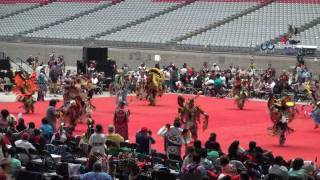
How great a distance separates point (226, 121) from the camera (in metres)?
25.5

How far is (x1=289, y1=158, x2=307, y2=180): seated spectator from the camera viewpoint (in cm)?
1249

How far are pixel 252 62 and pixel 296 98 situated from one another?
21.6 ft

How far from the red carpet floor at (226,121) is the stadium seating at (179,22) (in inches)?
501

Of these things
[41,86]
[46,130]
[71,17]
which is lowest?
[46,130]

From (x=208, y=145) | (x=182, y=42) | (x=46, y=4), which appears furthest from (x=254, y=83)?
(x=46, y=4)

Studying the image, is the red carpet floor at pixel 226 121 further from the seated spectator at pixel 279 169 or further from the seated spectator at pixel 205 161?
the seated spectator at pixel 279 169

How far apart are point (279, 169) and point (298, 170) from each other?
1.10ft

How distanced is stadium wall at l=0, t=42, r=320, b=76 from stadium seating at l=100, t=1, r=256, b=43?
143cm

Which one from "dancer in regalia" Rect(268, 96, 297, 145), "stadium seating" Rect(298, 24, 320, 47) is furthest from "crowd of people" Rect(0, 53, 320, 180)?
"stadium seating" Rect(298, 24, 320, 47)

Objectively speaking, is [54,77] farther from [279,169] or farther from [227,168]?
[227,168]

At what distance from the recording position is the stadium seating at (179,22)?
45.8 meters

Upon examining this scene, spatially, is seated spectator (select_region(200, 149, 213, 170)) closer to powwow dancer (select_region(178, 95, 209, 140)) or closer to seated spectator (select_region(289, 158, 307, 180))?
seated spectator (select_region(289, 158, 307, 180))

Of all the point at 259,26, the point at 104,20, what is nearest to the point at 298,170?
the point at 259,26

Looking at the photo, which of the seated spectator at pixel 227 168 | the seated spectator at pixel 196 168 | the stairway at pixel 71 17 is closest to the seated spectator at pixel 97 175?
the seated spectator at pixel 196 168
